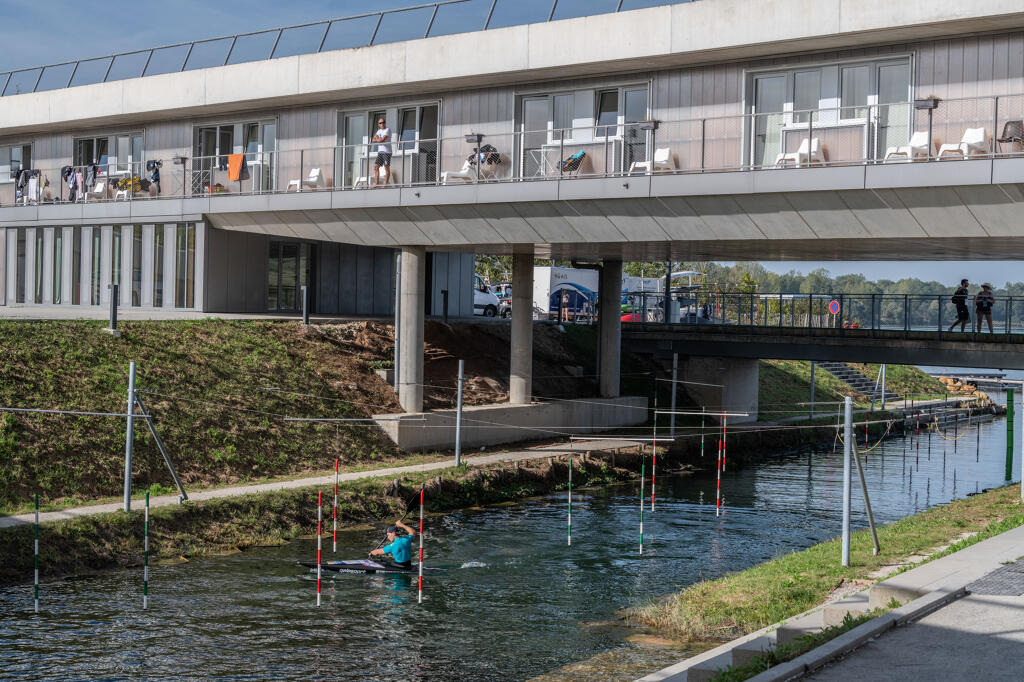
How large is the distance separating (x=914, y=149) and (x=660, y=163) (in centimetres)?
626

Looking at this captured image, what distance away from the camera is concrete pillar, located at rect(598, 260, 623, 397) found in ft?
138

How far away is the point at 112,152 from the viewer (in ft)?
141

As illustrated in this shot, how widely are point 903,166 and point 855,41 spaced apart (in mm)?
4067

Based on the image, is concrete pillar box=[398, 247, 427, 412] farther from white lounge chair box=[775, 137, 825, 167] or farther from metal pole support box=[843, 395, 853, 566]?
metal pole support box=[843, 395, 853, 566]

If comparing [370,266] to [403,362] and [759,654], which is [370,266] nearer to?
[403,362]

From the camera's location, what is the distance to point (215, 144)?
1570 inches

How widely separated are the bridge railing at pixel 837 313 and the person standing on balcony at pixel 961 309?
3.2 inches

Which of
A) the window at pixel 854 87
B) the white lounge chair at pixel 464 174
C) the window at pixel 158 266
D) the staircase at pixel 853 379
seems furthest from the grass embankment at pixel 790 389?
the window at pixel 158 266

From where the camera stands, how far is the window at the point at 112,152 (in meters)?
42.0

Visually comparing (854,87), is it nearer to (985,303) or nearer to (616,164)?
(616,164)

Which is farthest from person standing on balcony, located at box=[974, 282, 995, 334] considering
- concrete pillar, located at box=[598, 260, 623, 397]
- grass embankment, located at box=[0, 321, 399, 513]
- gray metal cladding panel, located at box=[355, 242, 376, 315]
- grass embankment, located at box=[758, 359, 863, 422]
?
gray metal cladding panel, located at box=[355, 242, 376, 315]

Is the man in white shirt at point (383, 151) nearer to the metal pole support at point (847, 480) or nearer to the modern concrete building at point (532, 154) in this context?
the modern concrete building at point (532, 154)

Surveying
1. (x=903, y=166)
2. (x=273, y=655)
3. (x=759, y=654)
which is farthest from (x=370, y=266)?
(x=759, y=654)

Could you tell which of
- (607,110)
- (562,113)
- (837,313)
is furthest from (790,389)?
(607,110)
